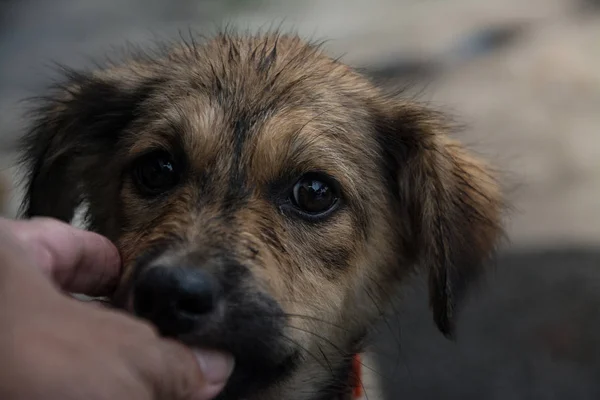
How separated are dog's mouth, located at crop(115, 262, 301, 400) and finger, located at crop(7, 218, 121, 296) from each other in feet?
0.49

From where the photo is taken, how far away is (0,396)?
124 centimetres

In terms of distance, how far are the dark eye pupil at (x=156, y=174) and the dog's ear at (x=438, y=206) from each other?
831 mm

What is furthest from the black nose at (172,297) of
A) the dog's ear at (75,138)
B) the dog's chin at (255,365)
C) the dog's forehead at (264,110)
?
the dog's ear at (75,138)

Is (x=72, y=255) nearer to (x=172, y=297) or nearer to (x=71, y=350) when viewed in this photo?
(x=172, y=297)

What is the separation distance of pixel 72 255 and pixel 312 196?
2.75ft

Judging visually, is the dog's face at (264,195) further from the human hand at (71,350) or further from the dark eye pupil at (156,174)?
the human hand at (71,350)

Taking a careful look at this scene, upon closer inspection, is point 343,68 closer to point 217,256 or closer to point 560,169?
point 217,256

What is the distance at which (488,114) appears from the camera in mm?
6742

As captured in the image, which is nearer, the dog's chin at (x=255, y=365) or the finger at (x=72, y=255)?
the finger at (x=72, y=255)

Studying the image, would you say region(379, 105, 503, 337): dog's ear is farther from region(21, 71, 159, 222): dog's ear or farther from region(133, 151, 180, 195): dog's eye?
region(21, 71, 159, 222): dog's ear

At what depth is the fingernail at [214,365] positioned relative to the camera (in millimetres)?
1885

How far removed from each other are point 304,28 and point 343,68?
5209mm

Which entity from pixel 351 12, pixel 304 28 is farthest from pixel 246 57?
pixel 351 12

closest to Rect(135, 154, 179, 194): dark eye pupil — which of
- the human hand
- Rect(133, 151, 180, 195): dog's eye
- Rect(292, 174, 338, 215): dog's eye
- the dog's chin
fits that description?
Rect(133, 151, 180, 195): dog's eye
